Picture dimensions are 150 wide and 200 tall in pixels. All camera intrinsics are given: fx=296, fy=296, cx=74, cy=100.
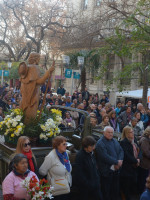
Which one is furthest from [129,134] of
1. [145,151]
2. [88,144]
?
[88,144]

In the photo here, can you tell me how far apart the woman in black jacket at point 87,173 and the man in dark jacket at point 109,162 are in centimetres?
56

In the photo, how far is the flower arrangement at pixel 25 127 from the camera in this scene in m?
6.27

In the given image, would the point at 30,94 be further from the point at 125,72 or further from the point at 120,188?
the point at 125,72

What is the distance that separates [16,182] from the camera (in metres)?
4.05

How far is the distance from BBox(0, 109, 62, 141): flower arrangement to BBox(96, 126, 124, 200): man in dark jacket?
123 cm

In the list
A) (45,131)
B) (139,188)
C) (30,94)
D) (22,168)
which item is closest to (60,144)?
(22,168)

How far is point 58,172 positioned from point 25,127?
191 cm

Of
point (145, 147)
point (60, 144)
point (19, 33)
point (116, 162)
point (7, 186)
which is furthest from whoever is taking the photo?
point (19, 33)

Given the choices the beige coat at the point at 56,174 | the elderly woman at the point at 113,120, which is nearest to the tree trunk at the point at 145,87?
the elderly woman at the point at 113,120

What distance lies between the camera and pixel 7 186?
4.00 meters

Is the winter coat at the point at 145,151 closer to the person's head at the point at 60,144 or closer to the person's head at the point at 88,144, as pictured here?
the person's head at the point at 88,144

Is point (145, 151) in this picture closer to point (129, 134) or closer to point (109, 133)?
point (129, 134)

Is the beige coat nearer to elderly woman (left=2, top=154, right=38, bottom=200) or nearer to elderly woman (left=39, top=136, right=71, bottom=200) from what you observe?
elderly woman (left=39, top=136, right=71, bottom=200)

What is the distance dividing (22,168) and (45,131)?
2.38 metres
